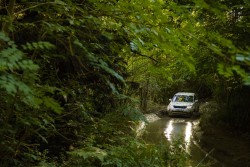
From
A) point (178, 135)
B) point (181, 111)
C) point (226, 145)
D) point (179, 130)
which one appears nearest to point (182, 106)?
point (181, 111)

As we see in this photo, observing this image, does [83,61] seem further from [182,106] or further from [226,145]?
[182,106]

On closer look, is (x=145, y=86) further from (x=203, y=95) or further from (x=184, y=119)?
(x=203, y=95)

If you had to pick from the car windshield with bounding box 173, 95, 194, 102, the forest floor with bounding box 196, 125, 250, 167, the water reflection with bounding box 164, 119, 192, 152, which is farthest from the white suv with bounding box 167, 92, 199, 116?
the forest floor with bounding box 196, 125, 250, 167

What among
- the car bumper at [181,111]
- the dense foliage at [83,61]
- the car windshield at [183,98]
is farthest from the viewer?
the car windshield at [183,98]

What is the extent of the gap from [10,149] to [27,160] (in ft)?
2.68

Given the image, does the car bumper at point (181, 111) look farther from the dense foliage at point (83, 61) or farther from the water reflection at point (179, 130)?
the dense foliage at point (83, 61)

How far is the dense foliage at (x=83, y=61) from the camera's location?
7.50ft

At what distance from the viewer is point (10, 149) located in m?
3.61

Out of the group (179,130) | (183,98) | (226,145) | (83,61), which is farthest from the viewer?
(183,98)

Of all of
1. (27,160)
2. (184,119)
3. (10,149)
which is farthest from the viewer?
(184,119)

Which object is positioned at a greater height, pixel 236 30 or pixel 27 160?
pixel 236 30

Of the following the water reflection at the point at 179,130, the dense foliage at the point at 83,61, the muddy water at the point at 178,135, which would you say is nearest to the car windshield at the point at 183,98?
the muddy water at the point at 178,135

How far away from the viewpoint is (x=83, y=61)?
4461 mm

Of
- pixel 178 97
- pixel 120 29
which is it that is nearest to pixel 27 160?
pixel 120 29
